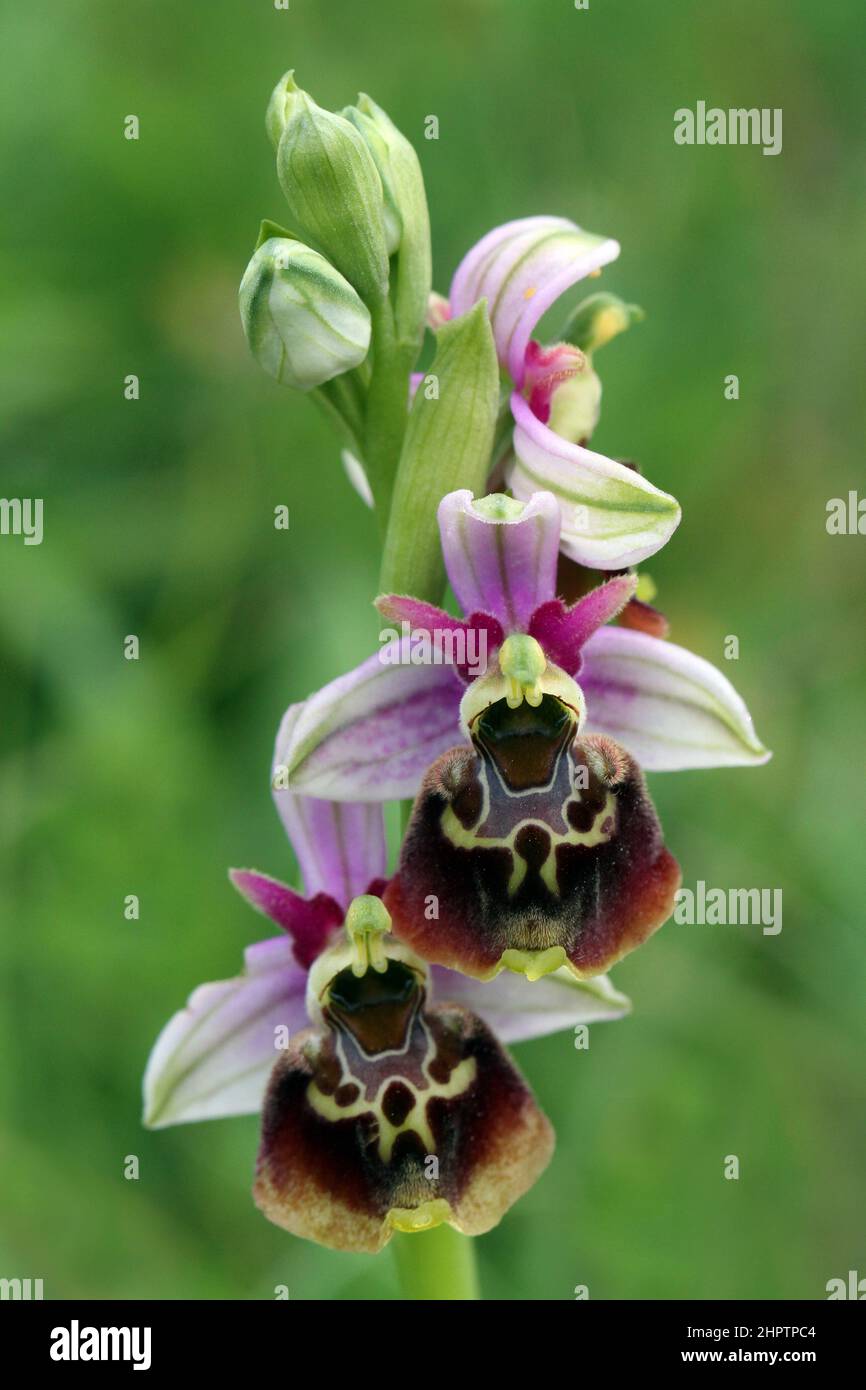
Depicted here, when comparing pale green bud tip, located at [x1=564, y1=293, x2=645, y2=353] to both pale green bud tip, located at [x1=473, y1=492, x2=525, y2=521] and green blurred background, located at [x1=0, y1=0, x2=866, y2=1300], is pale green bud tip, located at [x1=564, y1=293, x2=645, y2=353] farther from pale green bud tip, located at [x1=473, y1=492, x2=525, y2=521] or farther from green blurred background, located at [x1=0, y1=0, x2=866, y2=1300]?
green blurred background, located at [x1=0, y1=0, x2=866, y2=1300]

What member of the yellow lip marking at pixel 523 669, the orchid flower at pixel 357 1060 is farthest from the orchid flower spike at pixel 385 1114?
the yellow lip marking at pixel 523 669

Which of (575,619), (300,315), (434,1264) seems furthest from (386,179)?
(434,1264)

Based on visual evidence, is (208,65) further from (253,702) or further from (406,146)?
(406,146)

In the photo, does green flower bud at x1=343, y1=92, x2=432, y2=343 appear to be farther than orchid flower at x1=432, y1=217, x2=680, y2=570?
Yes

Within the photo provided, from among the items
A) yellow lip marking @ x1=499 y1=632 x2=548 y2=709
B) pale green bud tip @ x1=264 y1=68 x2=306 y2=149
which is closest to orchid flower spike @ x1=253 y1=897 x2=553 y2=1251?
yellow lip marking @ x1=499 y1=632 x2=548 y2=709

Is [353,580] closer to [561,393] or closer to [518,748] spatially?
[561,393]
